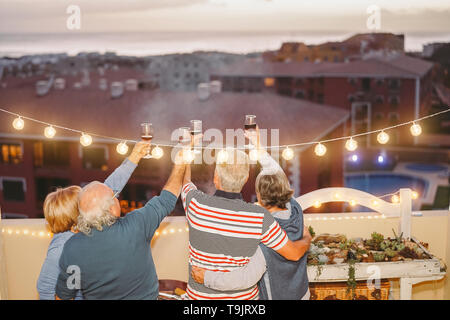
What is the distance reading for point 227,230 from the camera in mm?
2387

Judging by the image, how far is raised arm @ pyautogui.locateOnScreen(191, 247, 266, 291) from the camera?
2.44m

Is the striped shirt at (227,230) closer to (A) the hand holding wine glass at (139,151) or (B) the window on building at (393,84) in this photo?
(A) the hand holding wine glass at (139,151)

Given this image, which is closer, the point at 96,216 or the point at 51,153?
the point at 96,216

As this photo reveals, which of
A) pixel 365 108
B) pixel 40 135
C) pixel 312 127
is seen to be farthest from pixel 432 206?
pixel 40 135

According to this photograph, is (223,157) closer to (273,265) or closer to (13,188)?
(273,265)

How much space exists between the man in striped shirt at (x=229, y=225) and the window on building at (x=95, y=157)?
2158 cm

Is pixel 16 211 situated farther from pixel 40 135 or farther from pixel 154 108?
pixel 154 108

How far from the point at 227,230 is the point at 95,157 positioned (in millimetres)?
22515

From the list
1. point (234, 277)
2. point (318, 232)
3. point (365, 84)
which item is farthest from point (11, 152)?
point (234, 277)

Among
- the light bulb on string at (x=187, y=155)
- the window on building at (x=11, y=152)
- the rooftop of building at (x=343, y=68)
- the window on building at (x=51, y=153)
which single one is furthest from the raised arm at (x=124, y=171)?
the rooftop of building at (x=343, y=68)

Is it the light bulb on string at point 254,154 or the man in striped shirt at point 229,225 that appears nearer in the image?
the man in striped shirt at point 229,225

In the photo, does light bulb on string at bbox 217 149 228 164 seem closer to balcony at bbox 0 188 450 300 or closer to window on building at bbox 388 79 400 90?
balcony at bbox 0 188 450 300

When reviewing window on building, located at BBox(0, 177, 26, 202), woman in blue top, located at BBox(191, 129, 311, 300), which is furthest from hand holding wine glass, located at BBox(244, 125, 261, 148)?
window on building, located at BBox(0, 177, 26, 202)

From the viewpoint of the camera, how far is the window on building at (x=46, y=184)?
25.5 meters
